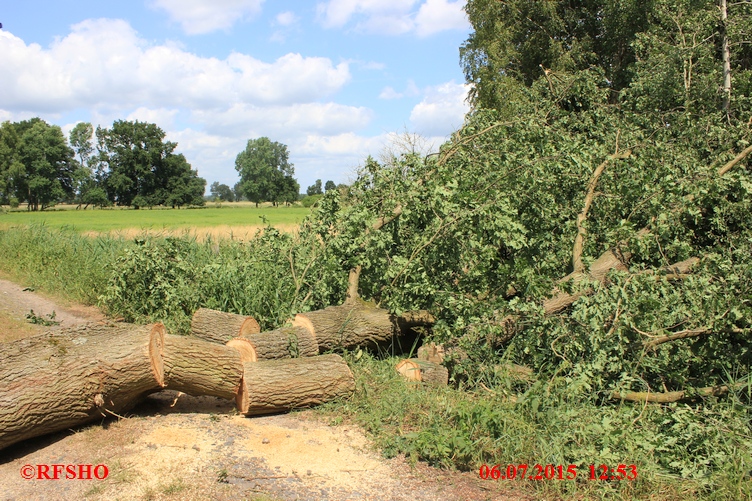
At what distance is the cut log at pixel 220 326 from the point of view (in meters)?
5.49

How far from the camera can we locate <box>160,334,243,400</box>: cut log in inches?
164

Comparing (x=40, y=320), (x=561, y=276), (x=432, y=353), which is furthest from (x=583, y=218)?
(x=40, y=320)

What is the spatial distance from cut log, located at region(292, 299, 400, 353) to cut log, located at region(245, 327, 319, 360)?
11 centimetres

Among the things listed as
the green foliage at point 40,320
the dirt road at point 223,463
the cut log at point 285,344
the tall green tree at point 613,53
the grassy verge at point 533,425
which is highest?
the tall green tree at point 613,53

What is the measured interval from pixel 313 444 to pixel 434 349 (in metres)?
1.73

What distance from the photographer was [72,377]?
3.89 metres

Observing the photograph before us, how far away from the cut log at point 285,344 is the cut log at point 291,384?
32 cm

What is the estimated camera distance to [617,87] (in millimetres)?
19922

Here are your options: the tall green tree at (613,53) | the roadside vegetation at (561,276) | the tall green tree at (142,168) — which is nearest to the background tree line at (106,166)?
the tall green tree at (142,168)

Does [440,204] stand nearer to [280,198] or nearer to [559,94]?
[559,94]

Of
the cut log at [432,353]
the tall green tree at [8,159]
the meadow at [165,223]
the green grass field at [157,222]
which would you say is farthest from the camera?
the tall green tree at [8,159]

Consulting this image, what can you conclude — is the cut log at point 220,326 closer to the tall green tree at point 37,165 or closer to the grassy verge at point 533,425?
Answer: the grassy verge at point 533,425

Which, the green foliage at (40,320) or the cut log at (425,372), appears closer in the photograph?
the cut log at (425,372)
